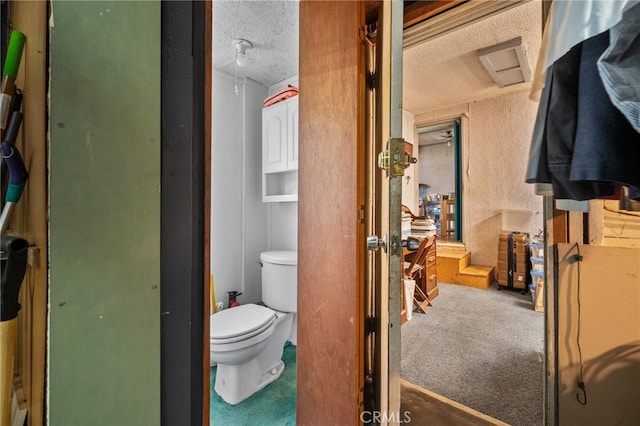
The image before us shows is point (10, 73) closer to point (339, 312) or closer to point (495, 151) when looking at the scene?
point (339, 312)

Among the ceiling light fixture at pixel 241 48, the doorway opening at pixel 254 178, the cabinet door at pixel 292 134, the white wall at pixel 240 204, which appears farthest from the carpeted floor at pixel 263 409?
the ceiling light fixture at pixel 241 48

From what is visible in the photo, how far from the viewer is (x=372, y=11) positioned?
1.21 m

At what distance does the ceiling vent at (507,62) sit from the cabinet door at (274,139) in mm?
1847

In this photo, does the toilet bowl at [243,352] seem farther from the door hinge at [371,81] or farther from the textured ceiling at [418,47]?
the textured ceiling at [418,47]

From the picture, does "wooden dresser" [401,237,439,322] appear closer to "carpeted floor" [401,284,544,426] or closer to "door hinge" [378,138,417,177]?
"carpeted floor" [401,284,544,426]

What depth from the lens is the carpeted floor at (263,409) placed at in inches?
50.3

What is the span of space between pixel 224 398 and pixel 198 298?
1.23 meters

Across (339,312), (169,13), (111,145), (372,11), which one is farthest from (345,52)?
(339,312)

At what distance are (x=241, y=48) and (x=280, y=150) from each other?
27.7 inches

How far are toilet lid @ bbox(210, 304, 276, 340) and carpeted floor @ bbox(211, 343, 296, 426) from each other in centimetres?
39

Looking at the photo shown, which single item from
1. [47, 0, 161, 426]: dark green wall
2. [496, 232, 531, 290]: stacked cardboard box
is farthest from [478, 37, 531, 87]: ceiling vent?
[47, 0, 161, 426]: dark green wall

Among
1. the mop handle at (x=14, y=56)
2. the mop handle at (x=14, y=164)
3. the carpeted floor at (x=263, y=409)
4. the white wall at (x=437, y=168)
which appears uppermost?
the white wall at (x=437, y=168)

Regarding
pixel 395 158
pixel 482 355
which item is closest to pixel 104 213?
pixel 395 158

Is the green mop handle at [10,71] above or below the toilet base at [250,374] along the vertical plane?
above
